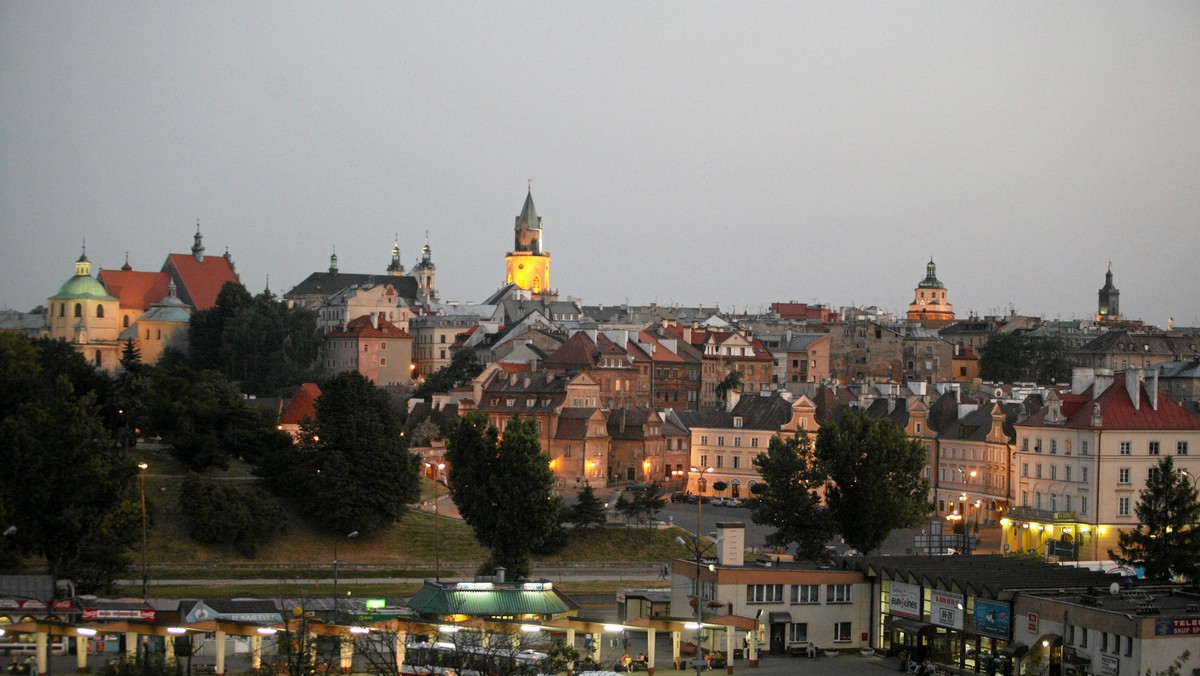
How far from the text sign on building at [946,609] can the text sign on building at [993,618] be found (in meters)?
0.72

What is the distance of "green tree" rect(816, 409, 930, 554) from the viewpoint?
212ft

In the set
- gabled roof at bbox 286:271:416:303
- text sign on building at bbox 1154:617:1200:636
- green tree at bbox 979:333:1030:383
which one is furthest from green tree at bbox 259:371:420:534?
gabled roof at bbox 286:271:416:303

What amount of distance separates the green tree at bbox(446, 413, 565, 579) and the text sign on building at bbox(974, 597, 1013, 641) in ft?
66.4

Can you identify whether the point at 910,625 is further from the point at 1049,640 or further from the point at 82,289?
the point at 82,289

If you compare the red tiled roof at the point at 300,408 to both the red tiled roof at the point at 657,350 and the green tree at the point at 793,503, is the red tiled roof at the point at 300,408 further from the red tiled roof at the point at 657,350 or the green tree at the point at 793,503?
the green tree at the point at 793,503

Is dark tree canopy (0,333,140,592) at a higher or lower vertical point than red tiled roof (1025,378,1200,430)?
lower

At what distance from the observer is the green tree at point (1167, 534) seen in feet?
175

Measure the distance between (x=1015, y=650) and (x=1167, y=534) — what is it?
12136 millimetres

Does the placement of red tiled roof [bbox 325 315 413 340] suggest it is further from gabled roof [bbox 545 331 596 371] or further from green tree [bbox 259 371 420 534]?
green tree [bbox 259 371 420 534]

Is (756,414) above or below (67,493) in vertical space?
above

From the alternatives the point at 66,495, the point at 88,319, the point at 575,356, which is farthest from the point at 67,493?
the point at 88,319

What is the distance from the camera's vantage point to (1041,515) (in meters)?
69.6

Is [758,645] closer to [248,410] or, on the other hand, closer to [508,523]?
[508,523]

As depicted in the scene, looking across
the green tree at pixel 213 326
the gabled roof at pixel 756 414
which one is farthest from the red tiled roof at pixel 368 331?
the gabled roof at pixel 756 414
